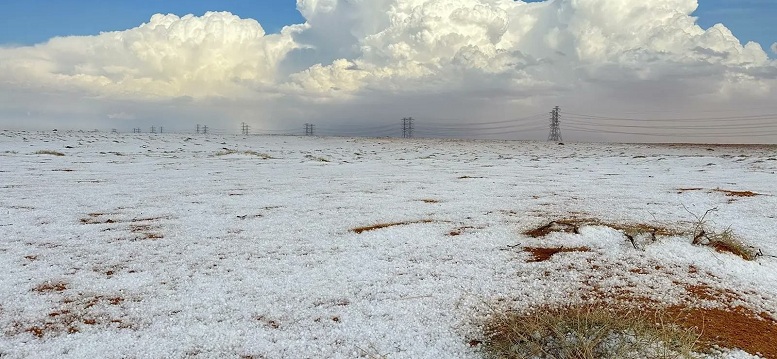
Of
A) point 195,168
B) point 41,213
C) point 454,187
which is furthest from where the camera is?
point 195,168

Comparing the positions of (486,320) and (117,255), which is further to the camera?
(117,255)

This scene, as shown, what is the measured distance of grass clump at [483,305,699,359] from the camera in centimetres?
219

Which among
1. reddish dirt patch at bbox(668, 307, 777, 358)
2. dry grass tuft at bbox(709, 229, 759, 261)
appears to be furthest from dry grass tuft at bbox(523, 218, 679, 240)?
reddish dirt patch at bbox(668, 307, 777, 358)

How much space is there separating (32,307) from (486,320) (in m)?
2.57

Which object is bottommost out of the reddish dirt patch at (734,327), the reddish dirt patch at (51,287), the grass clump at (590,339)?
the reddish dirt patch at (51,287)

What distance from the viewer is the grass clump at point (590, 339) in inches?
86.4

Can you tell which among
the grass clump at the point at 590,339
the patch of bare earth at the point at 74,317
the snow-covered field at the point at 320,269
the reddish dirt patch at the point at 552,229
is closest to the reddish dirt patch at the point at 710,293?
the snow-covered field at the point at 320,269

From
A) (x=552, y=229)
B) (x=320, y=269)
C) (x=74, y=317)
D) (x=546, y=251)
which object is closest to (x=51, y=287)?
(x=74, y=317)

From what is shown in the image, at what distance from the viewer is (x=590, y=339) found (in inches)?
88.1

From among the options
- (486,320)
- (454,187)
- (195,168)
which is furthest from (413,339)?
(195,168)

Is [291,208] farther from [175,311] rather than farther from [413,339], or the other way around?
[413,339]

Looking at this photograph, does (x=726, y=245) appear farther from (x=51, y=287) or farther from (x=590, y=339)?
(x=51, y=287)

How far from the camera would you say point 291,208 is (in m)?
6.16

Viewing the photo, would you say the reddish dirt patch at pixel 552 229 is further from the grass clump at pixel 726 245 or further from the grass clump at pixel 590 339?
the grass clump at pixel 590 339
